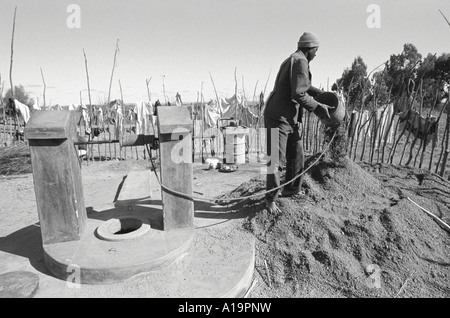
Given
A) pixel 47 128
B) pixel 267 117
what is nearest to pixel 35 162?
pixel 47 128

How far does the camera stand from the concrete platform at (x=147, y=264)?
2365 millimetres

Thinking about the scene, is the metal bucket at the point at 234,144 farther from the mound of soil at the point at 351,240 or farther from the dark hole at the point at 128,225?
the dark hole at the point at 128,225

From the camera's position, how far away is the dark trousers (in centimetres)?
336

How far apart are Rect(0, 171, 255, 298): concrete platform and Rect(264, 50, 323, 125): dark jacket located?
1412 millimetres

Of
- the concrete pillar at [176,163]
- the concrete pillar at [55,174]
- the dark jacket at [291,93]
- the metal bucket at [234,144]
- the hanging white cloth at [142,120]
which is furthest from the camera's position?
the hanging white cloth at [142,120]

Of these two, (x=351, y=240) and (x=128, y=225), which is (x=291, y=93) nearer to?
(x=351, y=240)

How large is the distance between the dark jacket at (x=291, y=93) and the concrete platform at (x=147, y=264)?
→ 1412 mm

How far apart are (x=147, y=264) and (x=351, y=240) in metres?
1.99

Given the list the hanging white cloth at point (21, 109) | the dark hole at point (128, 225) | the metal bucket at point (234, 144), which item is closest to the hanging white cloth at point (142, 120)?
the hanging white cloth at point (21, 109)

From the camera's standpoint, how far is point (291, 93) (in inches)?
127

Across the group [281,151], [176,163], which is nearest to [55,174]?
[176,163]

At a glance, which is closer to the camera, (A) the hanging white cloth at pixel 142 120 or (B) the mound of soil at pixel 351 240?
(B) the mound of soil at pixel 351 240

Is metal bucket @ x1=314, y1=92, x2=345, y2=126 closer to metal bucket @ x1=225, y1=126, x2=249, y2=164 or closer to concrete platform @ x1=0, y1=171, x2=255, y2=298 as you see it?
concrete platform @ x1=0, y1=171, x2=255, y2=298
